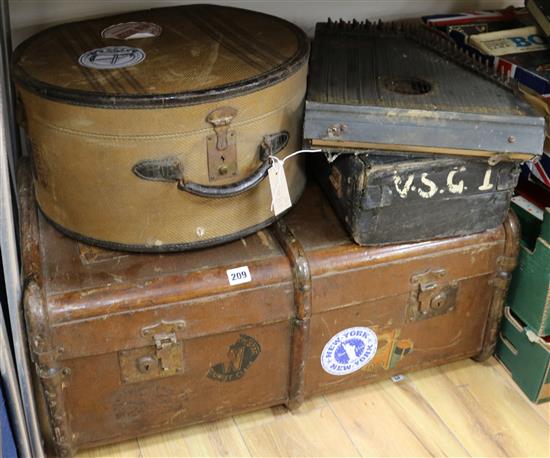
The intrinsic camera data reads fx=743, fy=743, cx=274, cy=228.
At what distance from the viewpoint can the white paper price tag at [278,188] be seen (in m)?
1.33

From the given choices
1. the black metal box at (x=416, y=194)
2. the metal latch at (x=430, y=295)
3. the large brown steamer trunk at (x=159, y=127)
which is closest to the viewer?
the large brown steamer trunk at (x=159, y=127)

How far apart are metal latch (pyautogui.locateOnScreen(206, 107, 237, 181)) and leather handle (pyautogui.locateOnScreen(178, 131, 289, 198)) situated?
3cm

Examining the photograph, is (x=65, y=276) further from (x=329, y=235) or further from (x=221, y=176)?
(x=329, y=235)

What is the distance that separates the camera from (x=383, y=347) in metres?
1.53

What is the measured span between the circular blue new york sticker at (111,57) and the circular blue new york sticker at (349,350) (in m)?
0.64

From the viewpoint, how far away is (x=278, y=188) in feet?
4.45

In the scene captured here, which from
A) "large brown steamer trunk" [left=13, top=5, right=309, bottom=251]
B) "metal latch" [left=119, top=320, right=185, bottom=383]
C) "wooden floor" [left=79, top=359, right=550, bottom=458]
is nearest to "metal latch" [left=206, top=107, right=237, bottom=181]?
"large brown steamer trunk" [left=13, top=5, right=309, bottom=251]

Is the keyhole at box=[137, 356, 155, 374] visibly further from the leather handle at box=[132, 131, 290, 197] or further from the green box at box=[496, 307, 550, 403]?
the green box at box=[496, 307, 550, 403]

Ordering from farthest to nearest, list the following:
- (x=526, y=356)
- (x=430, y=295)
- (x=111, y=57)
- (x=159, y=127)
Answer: (x=526, y=356) → (x=430, y=295) → (x=111, y=57) → (x=159, y=127)

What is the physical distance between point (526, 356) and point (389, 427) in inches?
13.4

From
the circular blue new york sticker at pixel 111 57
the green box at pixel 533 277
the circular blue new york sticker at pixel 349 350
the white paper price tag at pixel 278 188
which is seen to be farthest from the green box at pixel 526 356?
the circular blue new york sticker at pixel 111 57

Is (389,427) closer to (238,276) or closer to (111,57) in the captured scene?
(238,276)

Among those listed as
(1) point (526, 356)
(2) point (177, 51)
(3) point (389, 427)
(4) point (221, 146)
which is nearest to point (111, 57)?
(2) point (177, 51)

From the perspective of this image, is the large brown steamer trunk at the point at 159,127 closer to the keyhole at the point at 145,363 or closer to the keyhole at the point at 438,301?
the keyhole at the point at 145,363
